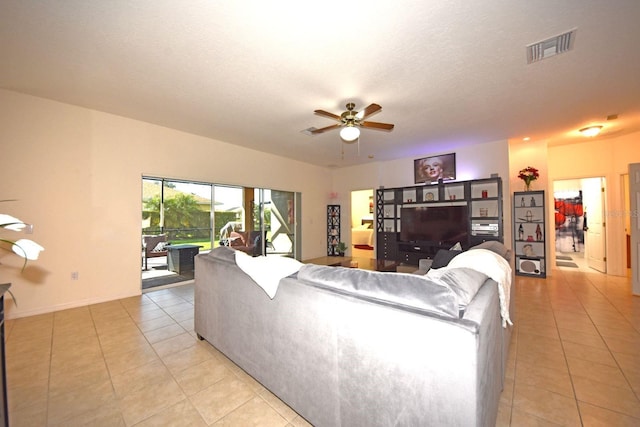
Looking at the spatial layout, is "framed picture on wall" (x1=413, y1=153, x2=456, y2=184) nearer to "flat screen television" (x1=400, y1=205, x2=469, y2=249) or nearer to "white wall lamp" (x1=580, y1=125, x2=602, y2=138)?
"flat screen television" (x1=400, y1=205, x2=469, y2=249)

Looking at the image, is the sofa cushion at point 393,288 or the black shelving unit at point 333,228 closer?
the sofa cushion at point 393,288

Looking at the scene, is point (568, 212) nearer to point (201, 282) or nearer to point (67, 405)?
point (201, 282)

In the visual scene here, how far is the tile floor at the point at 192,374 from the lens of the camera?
151 centimetres

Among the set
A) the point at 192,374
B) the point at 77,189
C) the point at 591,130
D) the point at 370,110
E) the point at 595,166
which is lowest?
the point at 192,374

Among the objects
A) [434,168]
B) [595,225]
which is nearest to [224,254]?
[434,168]

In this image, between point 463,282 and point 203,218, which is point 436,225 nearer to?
point 463,282

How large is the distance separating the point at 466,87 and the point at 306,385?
11.2ft

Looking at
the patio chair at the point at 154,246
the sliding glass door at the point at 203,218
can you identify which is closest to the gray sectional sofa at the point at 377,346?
the sliding glass door at the point at 203,218

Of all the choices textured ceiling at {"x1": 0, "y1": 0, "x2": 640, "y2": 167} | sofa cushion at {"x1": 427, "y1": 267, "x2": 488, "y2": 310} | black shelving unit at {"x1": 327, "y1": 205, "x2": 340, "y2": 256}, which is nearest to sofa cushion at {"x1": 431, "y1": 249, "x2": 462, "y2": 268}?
sofa cushion at {"x1": 427, "y1": 267, "x2": 488, "y2": 310}

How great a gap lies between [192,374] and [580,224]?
34.3 feet

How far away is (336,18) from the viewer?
6.11 ft

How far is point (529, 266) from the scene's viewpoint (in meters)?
4.94

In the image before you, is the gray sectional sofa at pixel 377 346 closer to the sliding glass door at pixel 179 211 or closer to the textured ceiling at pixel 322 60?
the textured ceiling at pixel 322 60

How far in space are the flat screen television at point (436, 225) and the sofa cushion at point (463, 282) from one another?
172 inches
